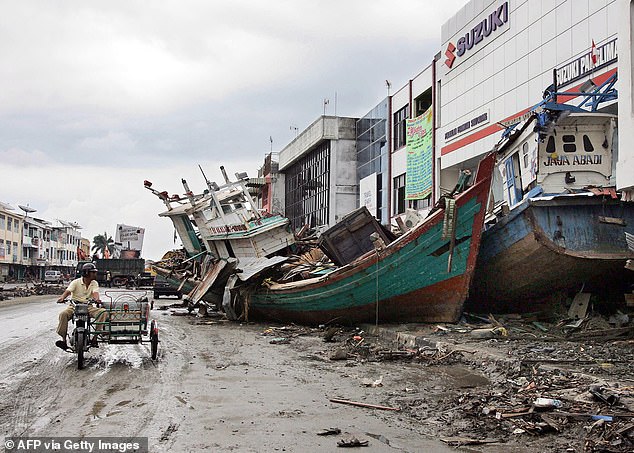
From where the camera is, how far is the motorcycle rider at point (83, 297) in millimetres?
9336

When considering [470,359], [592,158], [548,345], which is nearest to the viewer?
[470,359]

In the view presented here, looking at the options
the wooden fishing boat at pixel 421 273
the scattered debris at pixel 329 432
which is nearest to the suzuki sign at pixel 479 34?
the wooden fishing boat at pixel 421 273

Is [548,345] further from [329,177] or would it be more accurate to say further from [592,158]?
[329,177]

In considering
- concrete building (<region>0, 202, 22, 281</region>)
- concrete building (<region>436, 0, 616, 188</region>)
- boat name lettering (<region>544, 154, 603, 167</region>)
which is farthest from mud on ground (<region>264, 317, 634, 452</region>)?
concrete building (<region>0, 202, 22, 281</region>)

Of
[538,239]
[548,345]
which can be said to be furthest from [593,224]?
[548,345]

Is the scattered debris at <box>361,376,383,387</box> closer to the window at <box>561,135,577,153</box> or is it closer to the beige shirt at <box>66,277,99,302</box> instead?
the beige shirt at <box>66,277,99,302</box>

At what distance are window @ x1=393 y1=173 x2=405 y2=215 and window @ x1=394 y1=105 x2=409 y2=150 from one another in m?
1.80

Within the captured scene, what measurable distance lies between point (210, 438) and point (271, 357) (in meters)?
5.09

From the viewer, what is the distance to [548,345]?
9.49m

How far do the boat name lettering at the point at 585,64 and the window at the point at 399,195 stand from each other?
14.7 m

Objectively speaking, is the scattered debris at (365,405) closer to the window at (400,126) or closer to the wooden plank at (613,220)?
the wooden plank at (613,220)

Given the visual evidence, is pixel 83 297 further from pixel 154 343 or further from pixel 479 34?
pixel 479 34

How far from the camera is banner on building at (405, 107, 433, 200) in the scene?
29.0 meters

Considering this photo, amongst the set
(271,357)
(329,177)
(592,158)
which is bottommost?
(271,357)
